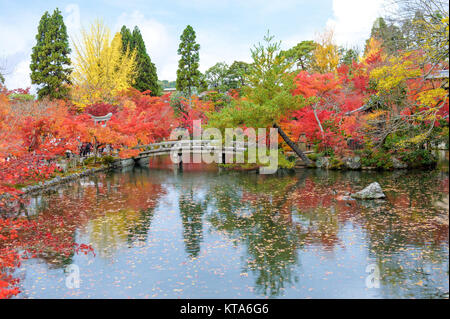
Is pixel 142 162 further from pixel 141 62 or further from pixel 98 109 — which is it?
pixel 141 62

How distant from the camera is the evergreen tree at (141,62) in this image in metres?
39.7

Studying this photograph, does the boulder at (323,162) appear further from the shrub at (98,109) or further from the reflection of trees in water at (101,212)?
the shrub at (98,109)

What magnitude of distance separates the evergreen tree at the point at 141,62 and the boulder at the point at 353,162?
75.4 ft

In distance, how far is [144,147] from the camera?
2852cm

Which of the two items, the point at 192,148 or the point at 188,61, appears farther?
the point at 188,61

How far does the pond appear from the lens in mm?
7223

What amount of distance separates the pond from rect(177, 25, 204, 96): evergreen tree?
22.9 meters

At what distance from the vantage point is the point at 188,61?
39.1m

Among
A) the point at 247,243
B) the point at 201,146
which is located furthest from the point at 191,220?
the point at 201,146

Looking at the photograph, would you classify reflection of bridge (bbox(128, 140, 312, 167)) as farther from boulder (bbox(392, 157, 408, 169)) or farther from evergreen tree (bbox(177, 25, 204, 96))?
evergreen tree (bbox(177, 25, 204, 96))

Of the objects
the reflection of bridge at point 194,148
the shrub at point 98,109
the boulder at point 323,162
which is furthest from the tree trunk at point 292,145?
the shrub at point 98,109

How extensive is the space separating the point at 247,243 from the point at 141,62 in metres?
33.4
